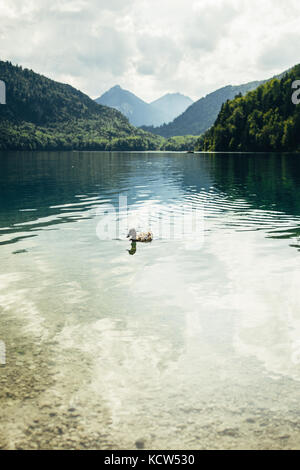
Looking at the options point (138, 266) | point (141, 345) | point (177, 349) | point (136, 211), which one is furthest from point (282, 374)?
point (136, 211)

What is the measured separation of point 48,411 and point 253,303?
961 cm

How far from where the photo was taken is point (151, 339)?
41.3 feet

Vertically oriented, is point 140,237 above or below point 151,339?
above

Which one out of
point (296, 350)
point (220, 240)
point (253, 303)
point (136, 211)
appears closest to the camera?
point (296, 350)

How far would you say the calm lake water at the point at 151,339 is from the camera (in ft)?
27.9

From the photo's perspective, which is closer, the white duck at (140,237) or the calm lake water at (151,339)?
the calm lake water at (151,339)

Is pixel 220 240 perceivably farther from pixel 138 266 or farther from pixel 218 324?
pixel 218 324

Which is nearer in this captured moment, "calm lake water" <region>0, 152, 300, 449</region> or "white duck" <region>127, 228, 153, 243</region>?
"calm lake water" <region>0, 152, 300, 449</region>

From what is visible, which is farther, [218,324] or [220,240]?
[220,240]

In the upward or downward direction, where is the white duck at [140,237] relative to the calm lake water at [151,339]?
upward

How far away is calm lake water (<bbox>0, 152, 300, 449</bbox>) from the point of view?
8.49 meters

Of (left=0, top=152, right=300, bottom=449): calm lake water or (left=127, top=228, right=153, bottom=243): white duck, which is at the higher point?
(left=127, top=228, right=153, bottom=243): white duck

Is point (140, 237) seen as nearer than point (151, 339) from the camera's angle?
No

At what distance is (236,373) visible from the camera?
1060 cm
